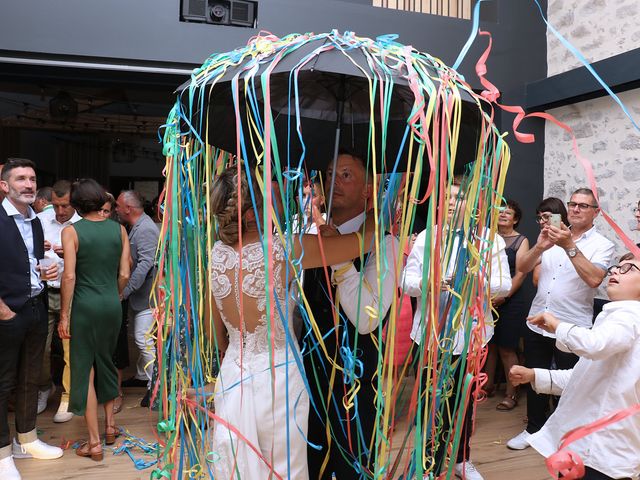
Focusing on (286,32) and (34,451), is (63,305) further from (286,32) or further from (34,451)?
(286,32)

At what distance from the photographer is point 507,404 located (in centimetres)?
411

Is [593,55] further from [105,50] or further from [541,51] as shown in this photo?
[105,50]

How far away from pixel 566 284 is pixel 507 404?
1180 mm

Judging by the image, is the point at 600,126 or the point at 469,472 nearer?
the point at 469,472

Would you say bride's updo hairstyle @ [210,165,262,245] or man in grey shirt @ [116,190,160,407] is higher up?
bride's updo hairstyle @ [210,165,262,245]

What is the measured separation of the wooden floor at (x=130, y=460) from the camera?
2.97 m

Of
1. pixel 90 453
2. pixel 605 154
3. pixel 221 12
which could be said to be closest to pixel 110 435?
pixel 90 453

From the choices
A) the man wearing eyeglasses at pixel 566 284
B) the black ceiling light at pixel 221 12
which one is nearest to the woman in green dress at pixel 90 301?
the black ceiling light at pixel 221 12

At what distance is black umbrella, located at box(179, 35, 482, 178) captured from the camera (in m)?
1.44

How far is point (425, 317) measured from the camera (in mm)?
1499

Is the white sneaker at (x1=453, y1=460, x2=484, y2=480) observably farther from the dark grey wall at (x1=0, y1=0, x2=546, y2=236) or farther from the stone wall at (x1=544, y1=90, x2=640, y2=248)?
the dark grey wall at (x1=0, y1=0, x2=546, y2=236)

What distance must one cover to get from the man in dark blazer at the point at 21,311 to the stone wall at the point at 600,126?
11.8 ft

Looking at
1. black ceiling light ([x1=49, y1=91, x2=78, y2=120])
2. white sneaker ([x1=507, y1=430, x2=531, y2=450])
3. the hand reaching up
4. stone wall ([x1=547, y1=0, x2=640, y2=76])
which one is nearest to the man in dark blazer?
the hand reaching up

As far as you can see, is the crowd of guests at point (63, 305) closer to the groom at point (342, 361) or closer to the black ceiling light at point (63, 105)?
the groom at point (342, 361)
